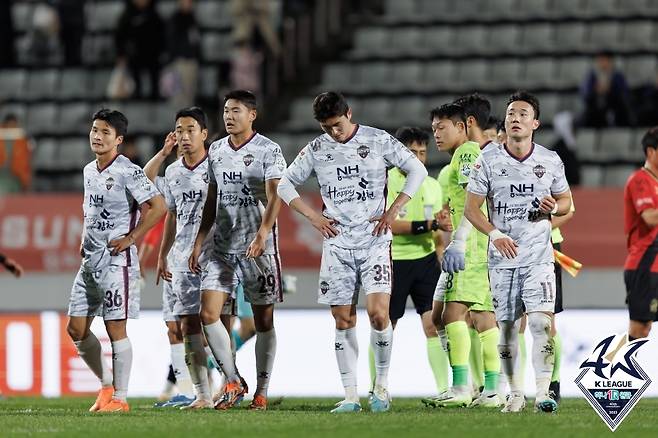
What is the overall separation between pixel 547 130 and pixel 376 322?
9.42 meters

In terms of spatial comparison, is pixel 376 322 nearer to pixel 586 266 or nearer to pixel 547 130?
pixel 586 266

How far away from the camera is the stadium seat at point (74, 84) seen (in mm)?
22453

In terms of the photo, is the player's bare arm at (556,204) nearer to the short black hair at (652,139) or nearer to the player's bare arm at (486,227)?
the player's bare arm at (486,227)

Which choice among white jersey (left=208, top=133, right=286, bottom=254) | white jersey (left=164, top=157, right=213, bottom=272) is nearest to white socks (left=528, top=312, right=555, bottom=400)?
white jersey (left=208, top=133, right=286, bottom=254)

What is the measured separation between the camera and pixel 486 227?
10.3 m

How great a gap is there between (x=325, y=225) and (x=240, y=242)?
0.78 metres

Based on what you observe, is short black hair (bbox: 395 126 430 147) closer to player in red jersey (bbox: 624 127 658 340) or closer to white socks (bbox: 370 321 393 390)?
player in red jersey (bbox: 624 127 658 340)

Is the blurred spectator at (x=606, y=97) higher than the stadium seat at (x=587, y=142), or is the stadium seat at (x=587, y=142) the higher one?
the blurred spectator at (x=606, y=97)

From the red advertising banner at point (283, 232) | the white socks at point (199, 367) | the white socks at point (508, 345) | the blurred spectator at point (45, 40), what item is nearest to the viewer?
the white socks at point (508, 345)

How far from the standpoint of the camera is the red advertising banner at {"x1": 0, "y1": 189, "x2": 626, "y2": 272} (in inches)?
693

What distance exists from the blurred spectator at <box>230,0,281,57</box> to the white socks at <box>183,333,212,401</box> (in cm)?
1006

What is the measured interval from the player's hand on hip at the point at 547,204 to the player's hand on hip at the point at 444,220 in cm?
162

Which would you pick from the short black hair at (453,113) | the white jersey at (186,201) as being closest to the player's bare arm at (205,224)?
the white jersey at (186,201)

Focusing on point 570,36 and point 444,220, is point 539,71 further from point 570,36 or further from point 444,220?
point 444,220
